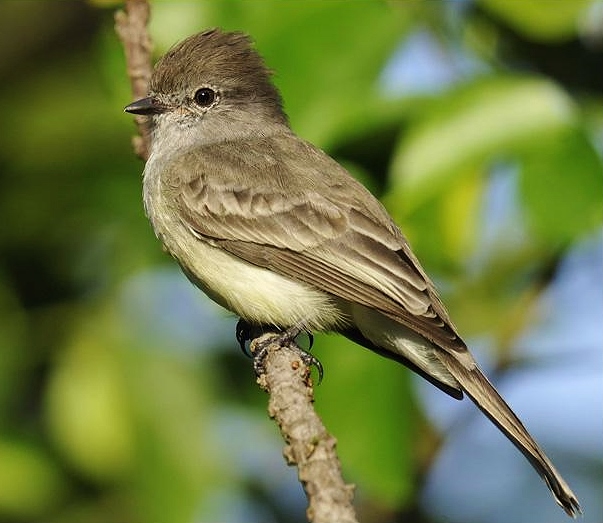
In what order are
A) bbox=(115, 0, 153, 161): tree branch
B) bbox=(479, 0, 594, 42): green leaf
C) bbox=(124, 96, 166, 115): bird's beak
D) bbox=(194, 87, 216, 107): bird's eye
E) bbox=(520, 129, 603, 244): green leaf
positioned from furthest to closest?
bbox=(194, 87, 216, 107): bird's eye, bbox=(124, 96, 166, 115): bird's beak, bbox=(115, 0, 153, 161): tree branch, bbox=(479, 0, 594, 42): green leaf, bbox=(520, 129, 603, 244): green leaf

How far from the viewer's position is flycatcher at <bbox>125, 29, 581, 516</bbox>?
3826 mm

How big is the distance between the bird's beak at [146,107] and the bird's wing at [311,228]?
23cm

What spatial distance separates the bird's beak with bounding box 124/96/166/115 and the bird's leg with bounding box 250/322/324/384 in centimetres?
101

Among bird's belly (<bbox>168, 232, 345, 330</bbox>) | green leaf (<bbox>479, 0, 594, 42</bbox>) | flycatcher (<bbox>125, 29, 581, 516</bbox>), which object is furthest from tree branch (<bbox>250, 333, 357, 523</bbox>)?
green leaf (<bbox>479, 0, 594, 42</bbox>)

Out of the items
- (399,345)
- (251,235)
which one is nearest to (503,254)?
(399,345)

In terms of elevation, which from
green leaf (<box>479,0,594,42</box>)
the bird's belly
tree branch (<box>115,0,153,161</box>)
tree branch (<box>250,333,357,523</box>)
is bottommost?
tree branch (<box>250,333,357,523</box>)

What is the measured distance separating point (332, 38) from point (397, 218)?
1.91 ft

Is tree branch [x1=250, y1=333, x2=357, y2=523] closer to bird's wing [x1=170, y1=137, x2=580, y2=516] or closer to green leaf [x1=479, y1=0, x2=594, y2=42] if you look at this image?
bird's wing [x1=170, y1=137, x2=580, y2=516]

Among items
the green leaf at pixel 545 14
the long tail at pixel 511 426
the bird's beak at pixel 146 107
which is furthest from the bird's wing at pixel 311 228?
the green leaf at pixel 545 14

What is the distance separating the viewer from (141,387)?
146 inches

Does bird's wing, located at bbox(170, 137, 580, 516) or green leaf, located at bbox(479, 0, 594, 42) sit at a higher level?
green leaf, located at bbox(479, 0, 594, 42)

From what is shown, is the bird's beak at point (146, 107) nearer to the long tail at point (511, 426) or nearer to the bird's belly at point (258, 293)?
the bird's belly at point (258, 293)

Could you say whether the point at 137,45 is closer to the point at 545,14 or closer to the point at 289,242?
the point at 289,242

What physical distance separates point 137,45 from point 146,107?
536mm
